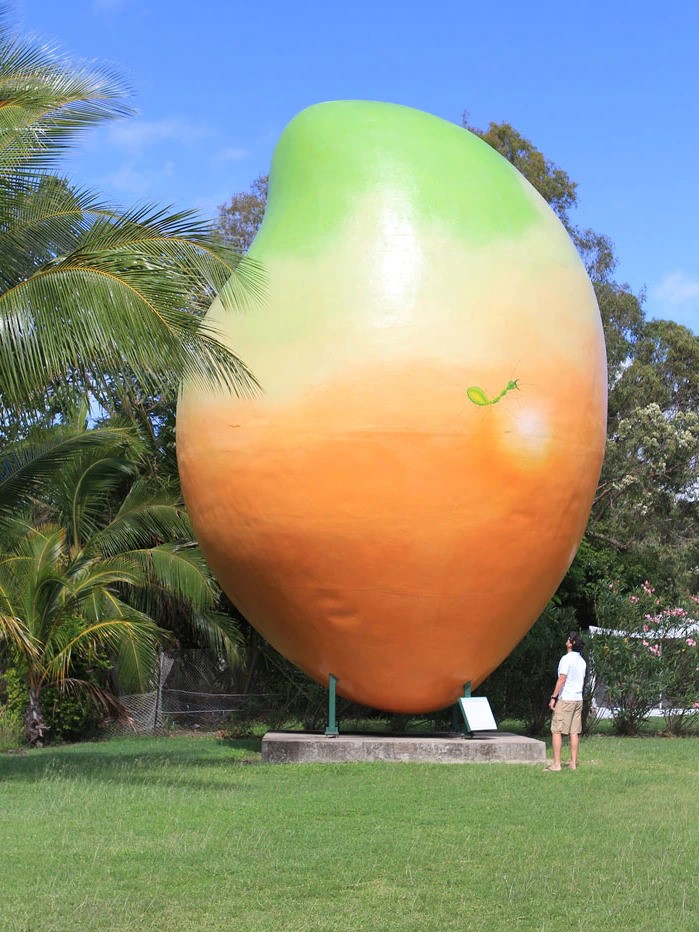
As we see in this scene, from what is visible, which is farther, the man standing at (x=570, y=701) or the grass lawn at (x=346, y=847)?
the man standing at (x=570, y=701)

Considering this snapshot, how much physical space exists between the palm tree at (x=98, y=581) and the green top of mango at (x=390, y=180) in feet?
11.3

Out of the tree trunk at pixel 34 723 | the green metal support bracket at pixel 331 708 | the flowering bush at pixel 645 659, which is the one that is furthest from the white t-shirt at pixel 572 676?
the tree trunk at pixel 34 723

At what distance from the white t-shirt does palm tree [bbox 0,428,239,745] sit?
514 cm

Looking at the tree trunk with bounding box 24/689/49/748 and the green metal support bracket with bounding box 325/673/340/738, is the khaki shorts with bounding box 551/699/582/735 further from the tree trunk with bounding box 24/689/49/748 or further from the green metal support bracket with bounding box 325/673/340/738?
the tree trunk with bounding box 24/689/49/748

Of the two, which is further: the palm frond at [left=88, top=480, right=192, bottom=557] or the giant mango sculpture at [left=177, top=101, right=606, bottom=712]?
the palm frond at [left=88, top=480, right=192, bottom=557]

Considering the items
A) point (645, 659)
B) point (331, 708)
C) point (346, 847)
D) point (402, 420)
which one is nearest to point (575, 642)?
point (331, 708)

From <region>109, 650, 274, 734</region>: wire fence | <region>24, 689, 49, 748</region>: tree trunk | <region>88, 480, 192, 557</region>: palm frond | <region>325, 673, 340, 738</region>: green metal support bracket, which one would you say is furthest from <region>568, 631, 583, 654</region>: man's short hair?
<region>24, 689, 49, 748</region>: tree trunk

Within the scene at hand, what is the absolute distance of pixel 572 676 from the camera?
11414 mm

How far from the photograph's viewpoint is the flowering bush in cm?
1584

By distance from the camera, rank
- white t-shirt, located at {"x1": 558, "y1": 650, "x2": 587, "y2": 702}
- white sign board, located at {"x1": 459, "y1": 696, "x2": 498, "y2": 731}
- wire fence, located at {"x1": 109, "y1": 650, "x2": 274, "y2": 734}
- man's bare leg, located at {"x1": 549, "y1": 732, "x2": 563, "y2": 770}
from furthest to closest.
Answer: wire fence, located at {"x1": 109, "y1": 650, "x2": 274, "y2": 734}
white sign board, located at {"x1": 459, "y1": 696, "x2": 498, "y2": 731}
white t-shirt, located at {"x1": 558, "y1": 650, "x2": 587, "y2": 702}
man's bare leg, located at {"x1": 549, "y1": 732, "x2": 563, "y2": 770}

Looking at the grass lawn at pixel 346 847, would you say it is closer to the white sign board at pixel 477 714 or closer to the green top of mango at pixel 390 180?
the white sign board at pixel 477 714

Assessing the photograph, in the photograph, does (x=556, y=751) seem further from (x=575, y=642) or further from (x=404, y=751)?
(x=404, y=751)

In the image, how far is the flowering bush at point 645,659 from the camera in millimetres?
15844

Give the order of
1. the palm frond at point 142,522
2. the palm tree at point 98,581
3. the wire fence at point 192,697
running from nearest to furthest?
the palm tree at point 98,581, the palm frond at point 142,522, the wire fence at point 192,697
